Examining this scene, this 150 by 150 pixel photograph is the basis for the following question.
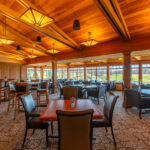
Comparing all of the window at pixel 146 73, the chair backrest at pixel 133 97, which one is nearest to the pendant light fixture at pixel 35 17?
the chair backrest at pixel 133 97

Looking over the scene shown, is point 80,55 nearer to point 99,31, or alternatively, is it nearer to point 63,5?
point 99,31

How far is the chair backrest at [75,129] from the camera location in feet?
3.88

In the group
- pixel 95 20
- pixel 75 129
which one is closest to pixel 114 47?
pixel 95 20

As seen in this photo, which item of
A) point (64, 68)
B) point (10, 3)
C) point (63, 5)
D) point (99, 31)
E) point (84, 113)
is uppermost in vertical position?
point (10, 3)

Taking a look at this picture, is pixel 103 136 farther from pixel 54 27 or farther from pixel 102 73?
pixel 102 73

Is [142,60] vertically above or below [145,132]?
A: above

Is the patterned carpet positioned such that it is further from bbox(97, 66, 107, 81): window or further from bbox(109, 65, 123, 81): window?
bbox(97, 66, 107, 81): window

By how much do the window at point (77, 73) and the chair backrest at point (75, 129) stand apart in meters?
10.3

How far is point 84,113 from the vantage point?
117 centimetres

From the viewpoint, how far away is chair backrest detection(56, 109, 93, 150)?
1184 millimetres

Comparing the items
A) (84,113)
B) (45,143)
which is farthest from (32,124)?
(84,113)

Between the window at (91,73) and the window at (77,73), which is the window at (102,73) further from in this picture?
the window at (77,73)

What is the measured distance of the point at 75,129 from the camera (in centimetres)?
124

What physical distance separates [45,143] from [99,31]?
12.2 feet
